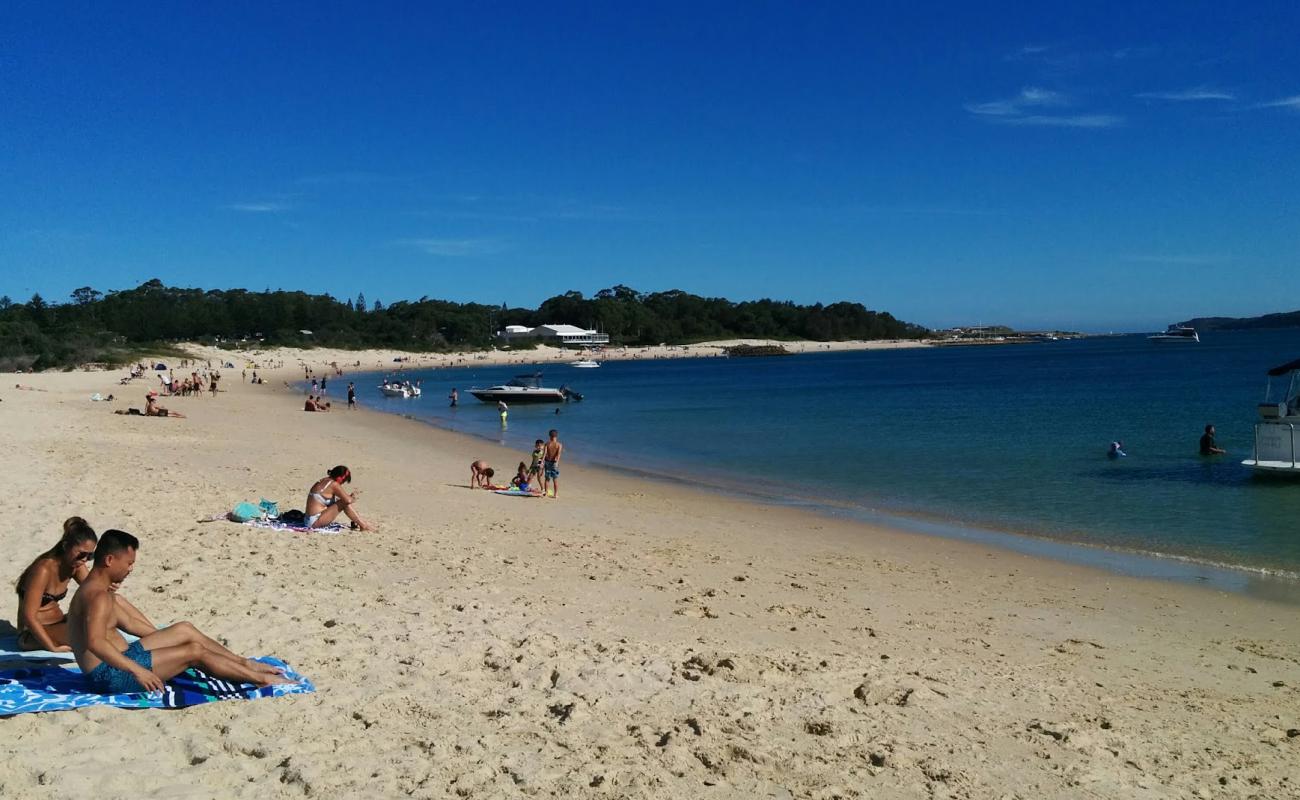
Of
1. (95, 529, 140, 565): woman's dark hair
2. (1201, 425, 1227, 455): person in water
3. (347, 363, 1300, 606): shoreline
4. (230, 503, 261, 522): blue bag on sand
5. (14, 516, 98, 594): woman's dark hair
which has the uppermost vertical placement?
(95, 529, 140, 565): woman's dark hair

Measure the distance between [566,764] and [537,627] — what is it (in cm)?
276

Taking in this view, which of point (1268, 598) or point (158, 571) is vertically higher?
point (158, 571)

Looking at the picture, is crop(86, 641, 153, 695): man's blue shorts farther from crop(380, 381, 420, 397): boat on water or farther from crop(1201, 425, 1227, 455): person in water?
crop(380, 381, 420, 397): boat on water

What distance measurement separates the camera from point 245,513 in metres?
11.9

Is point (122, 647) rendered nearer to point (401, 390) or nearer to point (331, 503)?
point (331, 503)

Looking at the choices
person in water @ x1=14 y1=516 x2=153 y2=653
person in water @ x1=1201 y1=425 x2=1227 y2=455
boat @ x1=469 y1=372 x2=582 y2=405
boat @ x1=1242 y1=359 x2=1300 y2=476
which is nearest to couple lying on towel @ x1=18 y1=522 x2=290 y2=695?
person in water @ x1=14 y1=516 x2=153 y2=653

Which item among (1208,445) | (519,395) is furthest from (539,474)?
(519,395)

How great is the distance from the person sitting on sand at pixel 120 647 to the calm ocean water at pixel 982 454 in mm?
Result: 12360

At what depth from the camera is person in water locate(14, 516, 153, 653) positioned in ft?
20.7

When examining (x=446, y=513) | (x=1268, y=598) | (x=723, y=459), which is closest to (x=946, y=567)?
(x=1268, y=598)

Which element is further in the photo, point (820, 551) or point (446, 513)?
point (446, 513)

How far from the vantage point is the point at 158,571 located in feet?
29.8

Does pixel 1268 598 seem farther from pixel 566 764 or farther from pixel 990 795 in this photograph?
pixel 566 764

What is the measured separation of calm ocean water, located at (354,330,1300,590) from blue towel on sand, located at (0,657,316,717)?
12.2 metres
